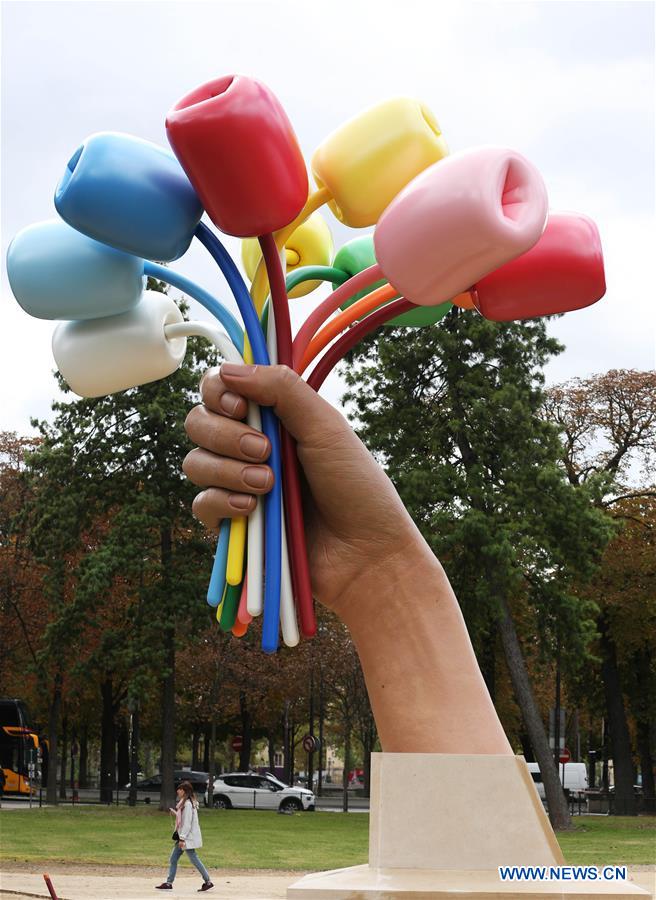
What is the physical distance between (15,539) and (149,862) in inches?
669

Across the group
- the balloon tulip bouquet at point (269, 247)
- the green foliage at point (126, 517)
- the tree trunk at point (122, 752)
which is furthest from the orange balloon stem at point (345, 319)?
the tree trunk at point (122, 752)

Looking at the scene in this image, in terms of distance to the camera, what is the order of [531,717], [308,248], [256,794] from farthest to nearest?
[256,794], [531,717], [308,248]

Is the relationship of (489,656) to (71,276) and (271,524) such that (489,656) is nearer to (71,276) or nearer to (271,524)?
(271,524)

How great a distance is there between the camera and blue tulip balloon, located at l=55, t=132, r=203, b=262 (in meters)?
6.47

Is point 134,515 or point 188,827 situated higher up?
point 134,515

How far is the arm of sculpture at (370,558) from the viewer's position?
21.1 feet

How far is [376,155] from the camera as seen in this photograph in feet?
22.8

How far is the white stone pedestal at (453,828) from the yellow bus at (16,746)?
93.9ft

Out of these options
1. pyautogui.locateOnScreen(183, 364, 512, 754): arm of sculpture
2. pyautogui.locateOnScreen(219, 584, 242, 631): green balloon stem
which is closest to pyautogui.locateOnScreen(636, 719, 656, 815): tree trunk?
pyautogui.locateOnScreen(183, 364, 512, 754): arm of sculpture

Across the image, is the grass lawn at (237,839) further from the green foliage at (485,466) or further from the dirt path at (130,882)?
the green foliage at (485,466)

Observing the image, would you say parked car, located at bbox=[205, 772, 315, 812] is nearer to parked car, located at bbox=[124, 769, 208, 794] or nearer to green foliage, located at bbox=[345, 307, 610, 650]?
parked car, located at bbox=[124, 769, 208, 794]

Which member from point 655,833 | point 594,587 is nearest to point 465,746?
point 655,833

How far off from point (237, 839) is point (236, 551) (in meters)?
17.2

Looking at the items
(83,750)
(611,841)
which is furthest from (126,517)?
(83,750)
